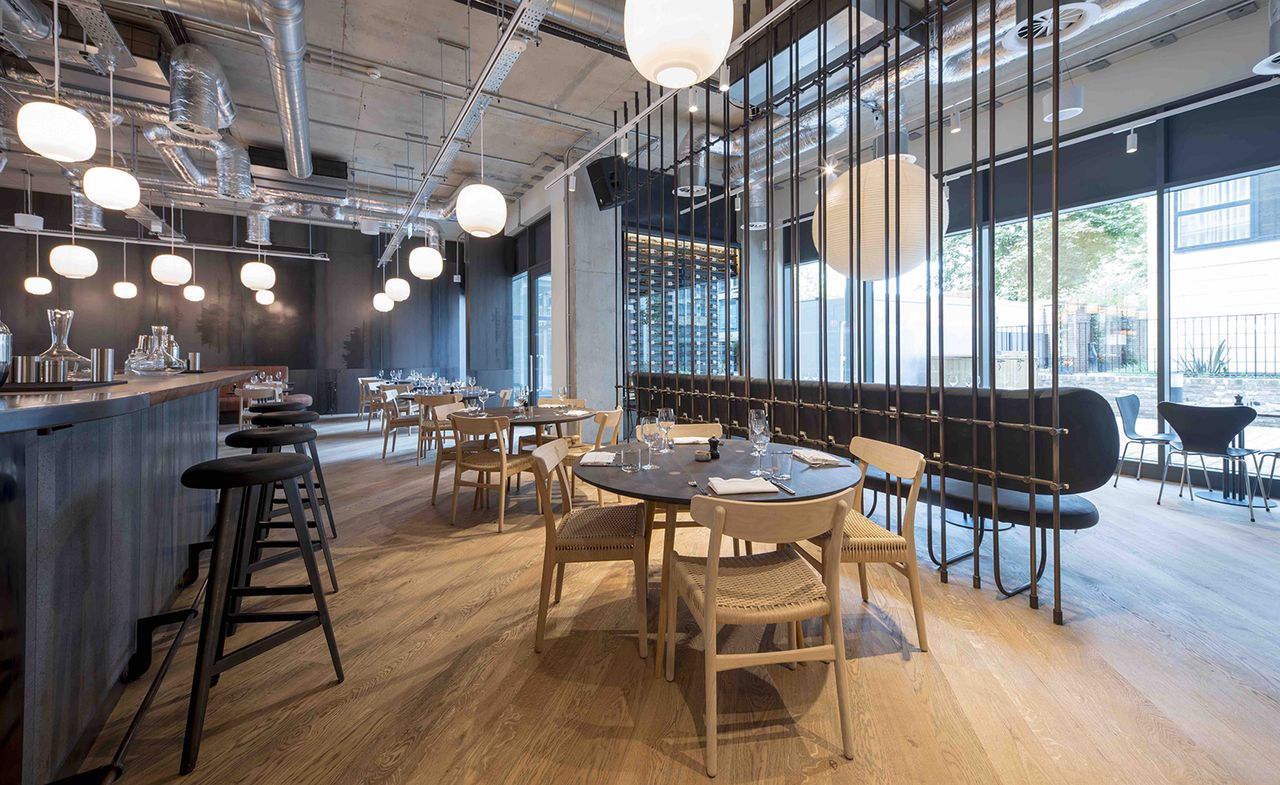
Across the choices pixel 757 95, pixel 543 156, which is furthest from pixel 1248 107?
pixel 543 156

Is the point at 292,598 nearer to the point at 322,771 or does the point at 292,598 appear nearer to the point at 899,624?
the point at 322,771

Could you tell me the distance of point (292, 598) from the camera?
2.93 meters

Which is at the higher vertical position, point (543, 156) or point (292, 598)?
point (543, 156)

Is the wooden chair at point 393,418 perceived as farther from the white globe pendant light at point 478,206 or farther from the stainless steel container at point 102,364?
the stainless steel container at point 102,364

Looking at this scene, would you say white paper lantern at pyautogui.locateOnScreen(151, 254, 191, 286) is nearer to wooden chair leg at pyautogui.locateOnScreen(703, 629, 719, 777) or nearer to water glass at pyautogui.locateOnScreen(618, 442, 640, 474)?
water glass at pyautogui.locateOnScreen(618, 442, 640, 474)

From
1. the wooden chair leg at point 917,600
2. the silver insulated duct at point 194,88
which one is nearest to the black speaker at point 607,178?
the silver insulated duct at point 194,88

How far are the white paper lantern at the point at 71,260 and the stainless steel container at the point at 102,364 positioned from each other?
5.01m

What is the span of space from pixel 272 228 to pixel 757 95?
10.1 metres

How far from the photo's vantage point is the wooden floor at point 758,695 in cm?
167

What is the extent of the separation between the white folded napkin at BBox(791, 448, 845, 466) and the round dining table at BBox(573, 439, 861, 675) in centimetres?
2

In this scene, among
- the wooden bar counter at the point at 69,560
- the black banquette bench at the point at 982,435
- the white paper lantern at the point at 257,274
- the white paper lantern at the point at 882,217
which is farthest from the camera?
the white paper lantern at the point at 257,274

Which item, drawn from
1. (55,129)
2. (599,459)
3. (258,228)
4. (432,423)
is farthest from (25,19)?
(258,228)

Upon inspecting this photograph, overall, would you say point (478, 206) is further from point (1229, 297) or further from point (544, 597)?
point (1229, 297)

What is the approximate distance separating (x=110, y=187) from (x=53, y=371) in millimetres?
2824
